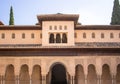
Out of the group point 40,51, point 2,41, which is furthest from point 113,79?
point 2,41

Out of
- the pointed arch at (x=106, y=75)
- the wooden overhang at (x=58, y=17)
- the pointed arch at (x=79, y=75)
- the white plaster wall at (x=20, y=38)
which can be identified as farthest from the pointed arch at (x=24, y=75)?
the pointed arch at (x=106, y=75)

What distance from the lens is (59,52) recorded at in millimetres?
31875

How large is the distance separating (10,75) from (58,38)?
21.8 feet

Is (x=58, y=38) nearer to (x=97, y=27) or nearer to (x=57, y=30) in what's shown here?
(x=57, y=30)

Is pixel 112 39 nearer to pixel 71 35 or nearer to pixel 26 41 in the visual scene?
pixel 71 35

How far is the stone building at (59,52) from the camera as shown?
1247 inches

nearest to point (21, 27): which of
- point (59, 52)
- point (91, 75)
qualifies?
point (59, 52)

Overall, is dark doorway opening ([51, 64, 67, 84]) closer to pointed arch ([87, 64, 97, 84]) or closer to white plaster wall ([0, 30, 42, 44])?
white plaster wall ([0, 30, 42, 44])

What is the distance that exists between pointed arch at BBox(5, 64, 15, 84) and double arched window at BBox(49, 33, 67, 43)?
5249 millimetres

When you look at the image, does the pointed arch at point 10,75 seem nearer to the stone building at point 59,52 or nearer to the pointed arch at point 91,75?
the stone building at point 59,52

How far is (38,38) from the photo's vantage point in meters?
35.4

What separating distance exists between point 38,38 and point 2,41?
412cm

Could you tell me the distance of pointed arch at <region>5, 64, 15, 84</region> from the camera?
109ft

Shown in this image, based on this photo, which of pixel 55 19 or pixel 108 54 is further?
pixel 55 19
